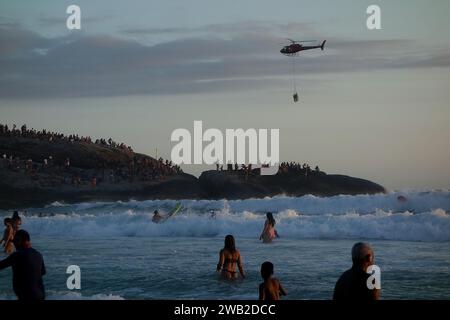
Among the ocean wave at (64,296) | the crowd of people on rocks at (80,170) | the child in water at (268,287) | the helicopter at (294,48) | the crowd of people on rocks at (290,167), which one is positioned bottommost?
the ocean wave at (64,296)

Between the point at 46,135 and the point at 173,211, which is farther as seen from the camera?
the point at 173,211

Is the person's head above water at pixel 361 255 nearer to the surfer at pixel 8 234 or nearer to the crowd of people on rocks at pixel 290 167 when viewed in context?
the crowd of people on rocks at pixel 290 167

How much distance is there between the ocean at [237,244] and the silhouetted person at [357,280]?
3.57 m

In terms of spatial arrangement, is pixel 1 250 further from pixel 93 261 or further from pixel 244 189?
pixel 244 189

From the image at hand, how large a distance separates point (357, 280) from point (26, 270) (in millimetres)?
2737

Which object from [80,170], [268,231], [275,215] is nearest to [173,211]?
[275,215]

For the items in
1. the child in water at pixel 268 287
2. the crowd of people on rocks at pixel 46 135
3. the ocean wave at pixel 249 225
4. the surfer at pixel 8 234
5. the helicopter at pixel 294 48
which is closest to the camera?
the child in water at pixel 268 287

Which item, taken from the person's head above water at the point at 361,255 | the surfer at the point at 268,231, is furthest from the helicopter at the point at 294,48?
the person's head above water at the point at 361,255

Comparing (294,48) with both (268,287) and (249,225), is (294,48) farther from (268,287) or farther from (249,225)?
(249,225)

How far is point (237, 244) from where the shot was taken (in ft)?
46.6

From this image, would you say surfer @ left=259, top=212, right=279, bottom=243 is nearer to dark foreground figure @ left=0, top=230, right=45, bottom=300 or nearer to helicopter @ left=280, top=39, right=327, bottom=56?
A: helicopter @ left=280, top=39, right=327, bottom=56

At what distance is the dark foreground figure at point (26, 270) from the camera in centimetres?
679

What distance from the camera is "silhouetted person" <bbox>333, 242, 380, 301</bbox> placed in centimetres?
590
